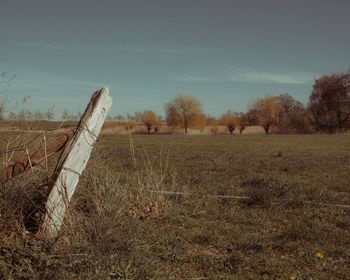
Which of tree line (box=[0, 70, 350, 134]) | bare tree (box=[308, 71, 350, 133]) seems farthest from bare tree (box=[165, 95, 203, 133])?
bare tree (box=[308, 71, 350, 133])

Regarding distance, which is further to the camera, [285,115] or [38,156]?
[285,115]

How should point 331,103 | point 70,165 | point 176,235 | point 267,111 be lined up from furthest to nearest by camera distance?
point 267,111 < point 331,103 < point 176,235 < point 70,165

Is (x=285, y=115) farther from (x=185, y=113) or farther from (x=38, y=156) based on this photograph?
(x=38, y=156)

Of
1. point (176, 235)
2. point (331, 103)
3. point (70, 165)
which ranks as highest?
point (331, 103)

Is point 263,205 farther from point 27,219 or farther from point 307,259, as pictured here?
point 27,219

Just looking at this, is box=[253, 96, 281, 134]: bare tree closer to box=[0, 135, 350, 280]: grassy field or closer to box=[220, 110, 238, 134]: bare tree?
box=[220, 110, 238, 134]: bare tree

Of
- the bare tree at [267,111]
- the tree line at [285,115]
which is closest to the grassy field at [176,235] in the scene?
the tree line at [285,115]

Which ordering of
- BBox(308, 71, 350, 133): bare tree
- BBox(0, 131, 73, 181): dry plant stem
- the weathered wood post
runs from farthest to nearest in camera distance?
1. BBox(308, 71, 350, 133): bare tree
2. BBox(0, 131, 73, 181): dry plant stem
3. the weathered wood post

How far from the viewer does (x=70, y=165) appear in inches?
135

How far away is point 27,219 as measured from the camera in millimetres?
3658

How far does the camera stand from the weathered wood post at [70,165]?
3.35m

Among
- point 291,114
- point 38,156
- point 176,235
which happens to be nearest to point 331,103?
point 291,114

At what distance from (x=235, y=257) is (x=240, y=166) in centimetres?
784

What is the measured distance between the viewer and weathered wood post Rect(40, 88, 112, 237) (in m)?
3.35
